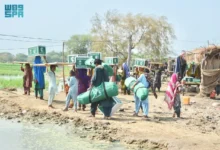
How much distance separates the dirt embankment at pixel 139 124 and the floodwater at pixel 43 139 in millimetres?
371

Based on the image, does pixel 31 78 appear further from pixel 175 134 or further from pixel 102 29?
pixel 102 29

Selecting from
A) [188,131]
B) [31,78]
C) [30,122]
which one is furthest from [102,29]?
[188,131]

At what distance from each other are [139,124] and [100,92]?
151 cm

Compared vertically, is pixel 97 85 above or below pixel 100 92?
above

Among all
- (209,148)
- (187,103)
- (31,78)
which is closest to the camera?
(209,148)

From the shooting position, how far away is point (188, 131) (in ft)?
31.9

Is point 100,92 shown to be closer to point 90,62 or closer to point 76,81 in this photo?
point 90,62

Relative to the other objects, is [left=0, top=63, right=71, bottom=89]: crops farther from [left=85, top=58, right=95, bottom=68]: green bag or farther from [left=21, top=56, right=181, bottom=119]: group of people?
[left=85, top=58, right=95, bottom=68]: green bag

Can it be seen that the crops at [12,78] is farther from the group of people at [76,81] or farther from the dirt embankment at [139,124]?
the dirt embankment at [139,124]

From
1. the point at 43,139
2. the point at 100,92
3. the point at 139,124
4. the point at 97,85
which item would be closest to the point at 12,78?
the point at 97,85

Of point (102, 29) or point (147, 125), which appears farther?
point (102, 29)

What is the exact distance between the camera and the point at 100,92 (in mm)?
11297

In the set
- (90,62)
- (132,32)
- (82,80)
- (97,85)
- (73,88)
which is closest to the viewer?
(97,85)

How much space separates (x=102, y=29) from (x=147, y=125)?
2645 centimetres
